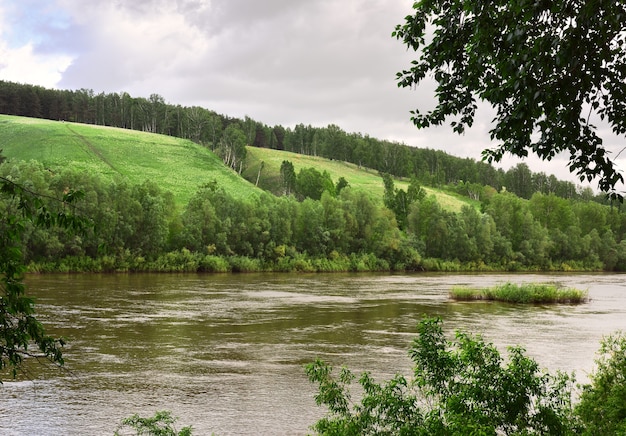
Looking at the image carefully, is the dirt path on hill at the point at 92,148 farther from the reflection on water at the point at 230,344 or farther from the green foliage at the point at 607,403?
the green foliage at the point at 607,403

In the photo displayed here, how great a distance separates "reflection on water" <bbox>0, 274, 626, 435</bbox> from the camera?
1692cm

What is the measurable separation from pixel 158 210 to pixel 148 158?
52245 mm

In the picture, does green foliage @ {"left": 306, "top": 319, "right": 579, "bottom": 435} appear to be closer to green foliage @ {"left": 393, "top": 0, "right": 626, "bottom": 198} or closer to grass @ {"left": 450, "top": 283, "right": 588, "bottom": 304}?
green foliage @ {"left": 393, "top": 0, "right": 626, "bottom": 198}

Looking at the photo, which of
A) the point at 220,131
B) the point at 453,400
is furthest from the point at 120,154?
the point at 453,400

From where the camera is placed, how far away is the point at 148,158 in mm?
126312

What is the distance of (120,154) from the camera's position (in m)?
123

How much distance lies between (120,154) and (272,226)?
49.3 m

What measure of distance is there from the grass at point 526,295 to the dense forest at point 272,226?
34118mm

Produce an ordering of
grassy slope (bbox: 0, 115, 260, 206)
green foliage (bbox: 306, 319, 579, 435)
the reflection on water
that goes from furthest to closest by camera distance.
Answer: grassy slope (bbox: 0, 115, 260, 206) → the reflection on water → green foliage (bbox: 306, 319, 579, 435)

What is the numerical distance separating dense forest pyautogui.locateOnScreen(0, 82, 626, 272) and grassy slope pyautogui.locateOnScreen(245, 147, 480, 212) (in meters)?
7.23

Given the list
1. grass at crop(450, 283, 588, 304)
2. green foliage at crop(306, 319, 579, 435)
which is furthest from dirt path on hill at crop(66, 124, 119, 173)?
green foliage at crop(306, 319, 579, 435)

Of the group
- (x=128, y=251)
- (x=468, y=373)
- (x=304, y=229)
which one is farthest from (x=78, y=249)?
(x=468, y=373)

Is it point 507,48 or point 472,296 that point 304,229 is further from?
point 507,48

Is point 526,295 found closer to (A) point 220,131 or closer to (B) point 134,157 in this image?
(B) point 134,157
